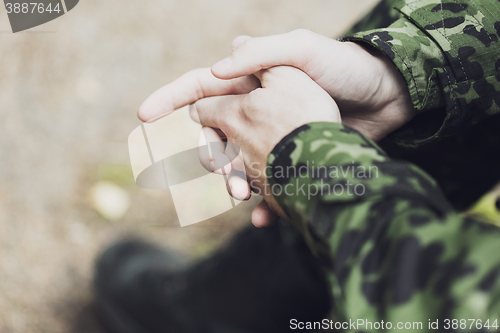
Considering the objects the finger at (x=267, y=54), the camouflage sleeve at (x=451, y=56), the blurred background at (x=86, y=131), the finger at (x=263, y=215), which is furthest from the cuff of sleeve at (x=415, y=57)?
the blurred background at (x=86, y=131)

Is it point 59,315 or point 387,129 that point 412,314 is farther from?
point 59,315

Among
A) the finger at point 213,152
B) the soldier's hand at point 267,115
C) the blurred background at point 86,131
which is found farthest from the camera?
the blurred background at point 86,131

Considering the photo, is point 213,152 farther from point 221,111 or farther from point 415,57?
point 415,57

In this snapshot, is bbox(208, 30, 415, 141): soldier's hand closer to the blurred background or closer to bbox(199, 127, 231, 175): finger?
bbox(199, 127, 231, 175): finger

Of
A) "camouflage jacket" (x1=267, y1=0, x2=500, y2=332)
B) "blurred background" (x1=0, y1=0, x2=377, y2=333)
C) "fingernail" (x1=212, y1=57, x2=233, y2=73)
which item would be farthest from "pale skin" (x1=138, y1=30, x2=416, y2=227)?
"blurred background" (x1=0, y1=0, x2=377, y2=333)

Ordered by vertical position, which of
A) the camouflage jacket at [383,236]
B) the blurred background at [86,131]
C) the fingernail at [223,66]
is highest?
the fingernail at [223,66]

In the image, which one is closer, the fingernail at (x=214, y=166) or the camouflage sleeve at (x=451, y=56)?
the camouflage sleeve at (x=451, y=56)

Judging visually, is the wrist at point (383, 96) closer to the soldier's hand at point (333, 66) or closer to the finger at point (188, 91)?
the soldier's hand at point (333, 66)

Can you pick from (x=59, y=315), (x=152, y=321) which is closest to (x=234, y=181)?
(x=152, y=321)

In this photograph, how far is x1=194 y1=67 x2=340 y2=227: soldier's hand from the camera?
1.99ft

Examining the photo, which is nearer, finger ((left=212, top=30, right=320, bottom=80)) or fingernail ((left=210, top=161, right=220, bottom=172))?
finger ((left=212, top=30, right=320, bottom=80))

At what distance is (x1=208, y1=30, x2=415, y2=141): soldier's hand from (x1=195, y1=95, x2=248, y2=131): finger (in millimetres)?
69

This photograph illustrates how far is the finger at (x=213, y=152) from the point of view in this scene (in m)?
0.83

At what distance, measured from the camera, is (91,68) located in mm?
1549
